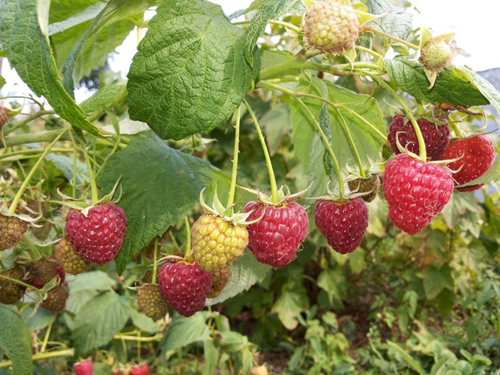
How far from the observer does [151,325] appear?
1.59m

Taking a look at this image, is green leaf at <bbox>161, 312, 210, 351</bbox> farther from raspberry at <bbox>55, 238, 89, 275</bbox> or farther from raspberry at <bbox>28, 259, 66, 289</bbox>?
raspberry at <bbox>55, 238, 89, 275</bbox>

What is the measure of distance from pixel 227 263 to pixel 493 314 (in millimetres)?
2091

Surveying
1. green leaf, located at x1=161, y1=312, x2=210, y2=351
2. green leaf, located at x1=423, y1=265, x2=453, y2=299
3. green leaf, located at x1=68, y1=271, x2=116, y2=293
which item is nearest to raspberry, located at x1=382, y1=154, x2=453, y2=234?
green leaf, located at x1=161, y1=312, x2=210, y2=351

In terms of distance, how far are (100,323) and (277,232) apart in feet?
3.13

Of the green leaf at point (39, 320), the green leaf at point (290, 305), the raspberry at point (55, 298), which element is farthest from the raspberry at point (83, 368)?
the green leaf at point (290, 305)

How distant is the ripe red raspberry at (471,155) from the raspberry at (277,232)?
24 centimetres

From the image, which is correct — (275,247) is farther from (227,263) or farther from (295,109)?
(295,109)

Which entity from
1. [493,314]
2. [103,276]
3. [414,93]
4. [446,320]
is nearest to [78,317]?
[103,276]

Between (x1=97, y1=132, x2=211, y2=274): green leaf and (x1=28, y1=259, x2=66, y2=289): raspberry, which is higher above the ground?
(x1=97, y1=132, x2=211, y2=274): green leaf

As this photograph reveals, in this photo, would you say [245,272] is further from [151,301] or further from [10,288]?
[10,288]

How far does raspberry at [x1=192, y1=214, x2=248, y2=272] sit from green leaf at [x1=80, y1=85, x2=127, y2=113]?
231 millimetres

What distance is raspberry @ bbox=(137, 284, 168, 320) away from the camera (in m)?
0.83

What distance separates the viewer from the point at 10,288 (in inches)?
34.9

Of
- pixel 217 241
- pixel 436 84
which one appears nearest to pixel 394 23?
pixel 436 84
